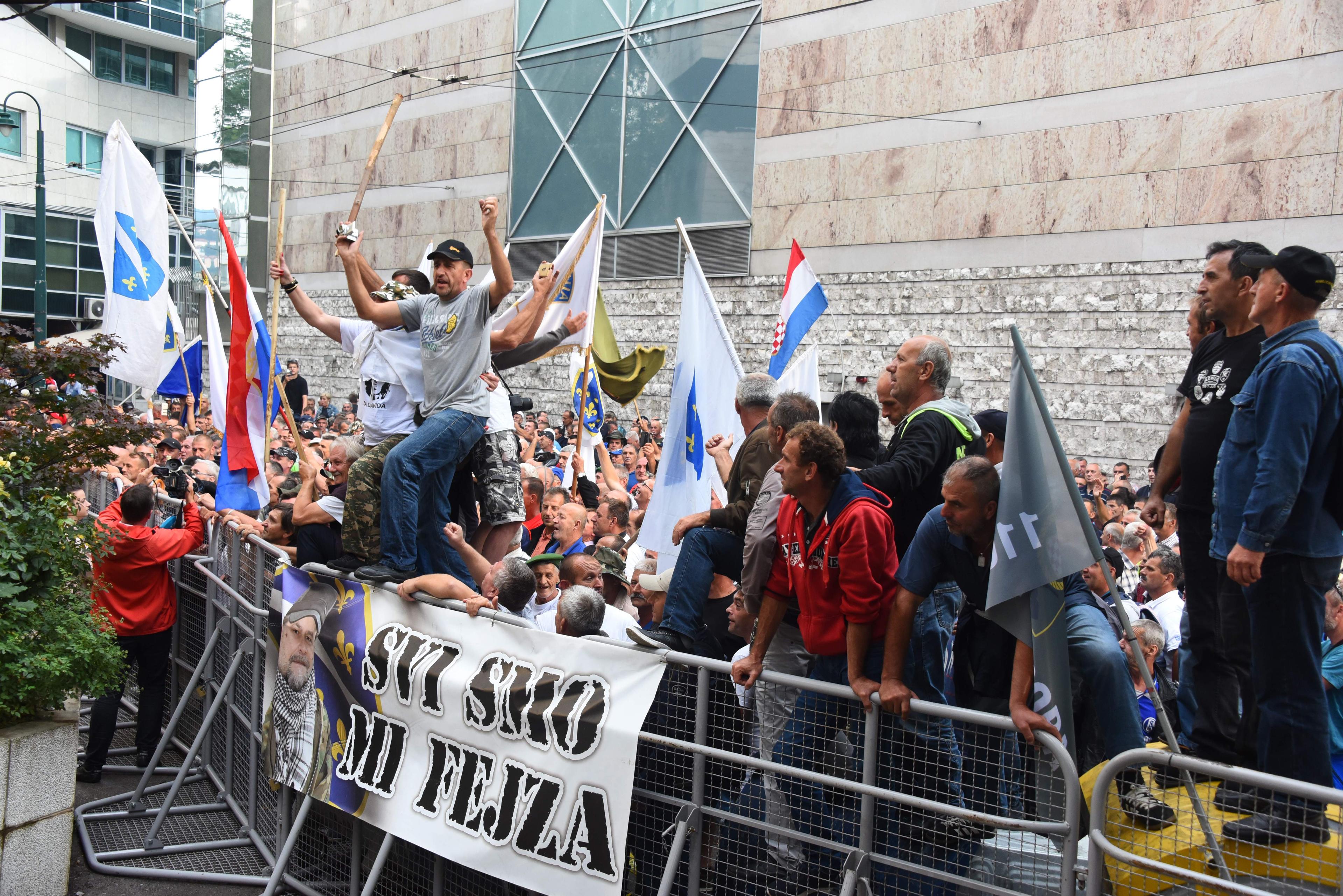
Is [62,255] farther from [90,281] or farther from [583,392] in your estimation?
[583,392]

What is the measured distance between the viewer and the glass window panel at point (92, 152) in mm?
47094

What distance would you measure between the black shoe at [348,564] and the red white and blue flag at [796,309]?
4.17 m

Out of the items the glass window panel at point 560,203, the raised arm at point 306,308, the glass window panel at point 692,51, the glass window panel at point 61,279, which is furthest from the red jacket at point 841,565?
the glass window panel at point 61,279

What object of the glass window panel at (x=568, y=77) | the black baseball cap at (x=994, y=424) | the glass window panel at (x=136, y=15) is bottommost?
the black baseball cap at (x=994, y=424)

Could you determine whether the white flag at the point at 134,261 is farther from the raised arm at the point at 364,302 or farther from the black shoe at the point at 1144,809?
the black shoe at the point at 1144,809

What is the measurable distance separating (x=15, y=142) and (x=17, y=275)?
5.47m

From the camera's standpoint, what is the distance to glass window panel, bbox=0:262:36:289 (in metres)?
43.7

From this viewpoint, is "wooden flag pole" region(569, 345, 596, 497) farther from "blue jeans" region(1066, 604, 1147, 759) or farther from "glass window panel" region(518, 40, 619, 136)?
"glass window panel" region(518, 40, 619, 136)

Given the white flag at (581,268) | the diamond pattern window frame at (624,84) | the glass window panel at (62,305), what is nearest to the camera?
the white flag at (581,268)

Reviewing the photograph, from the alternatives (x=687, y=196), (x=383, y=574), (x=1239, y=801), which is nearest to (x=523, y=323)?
(x=383, y=574)

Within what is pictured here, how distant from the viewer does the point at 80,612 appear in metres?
6.07

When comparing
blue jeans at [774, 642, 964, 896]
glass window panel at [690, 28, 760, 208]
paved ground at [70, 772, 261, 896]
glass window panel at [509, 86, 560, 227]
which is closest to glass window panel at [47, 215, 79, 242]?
glass window panel at [509, 86, 560, 227]

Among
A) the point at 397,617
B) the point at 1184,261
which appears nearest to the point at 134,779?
the point at 397,617

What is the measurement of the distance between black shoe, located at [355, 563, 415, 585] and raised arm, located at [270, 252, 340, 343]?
142 cm
